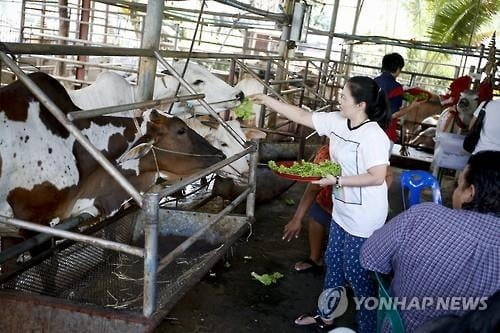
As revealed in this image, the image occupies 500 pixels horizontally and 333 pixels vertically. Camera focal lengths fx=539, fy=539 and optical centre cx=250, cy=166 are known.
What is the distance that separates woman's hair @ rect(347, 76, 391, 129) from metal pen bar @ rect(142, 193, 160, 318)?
148cm

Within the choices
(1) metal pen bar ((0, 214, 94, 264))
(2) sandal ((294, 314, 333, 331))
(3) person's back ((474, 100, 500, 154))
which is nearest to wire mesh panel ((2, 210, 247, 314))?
(1) metal pen bar ((0, 214, 94, 264))

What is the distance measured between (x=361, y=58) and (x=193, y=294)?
21.9 m

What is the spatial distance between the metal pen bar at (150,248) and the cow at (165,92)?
7.16 ft

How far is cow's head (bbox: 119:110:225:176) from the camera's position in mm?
3701

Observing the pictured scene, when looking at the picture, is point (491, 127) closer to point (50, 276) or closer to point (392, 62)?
point (392, 62)

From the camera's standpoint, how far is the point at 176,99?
124 inches

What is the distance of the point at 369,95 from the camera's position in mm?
2988

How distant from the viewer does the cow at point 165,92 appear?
4.31 metres

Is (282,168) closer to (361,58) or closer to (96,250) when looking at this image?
(96,250)

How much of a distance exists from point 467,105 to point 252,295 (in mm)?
3890

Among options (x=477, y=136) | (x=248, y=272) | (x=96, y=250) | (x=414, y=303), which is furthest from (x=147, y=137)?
(x=477, y=136)

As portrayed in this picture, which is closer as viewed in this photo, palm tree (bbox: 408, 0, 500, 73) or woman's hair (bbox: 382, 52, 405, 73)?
woman's hair (bbox: 382, 52, 405, 73)

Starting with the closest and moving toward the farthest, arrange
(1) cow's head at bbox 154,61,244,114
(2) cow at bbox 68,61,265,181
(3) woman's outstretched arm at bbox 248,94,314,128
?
(3) woman's outstretched arm at bbox 248,94,314,128
(2) cow at bbox 68,61,265,181
(1) cow's head at bbox 154,61,244,114

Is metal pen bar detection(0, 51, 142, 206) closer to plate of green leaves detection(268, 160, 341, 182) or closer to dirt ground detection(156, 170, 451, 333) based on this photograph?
plate of green leaves detection(268, 160, 341, 182)
